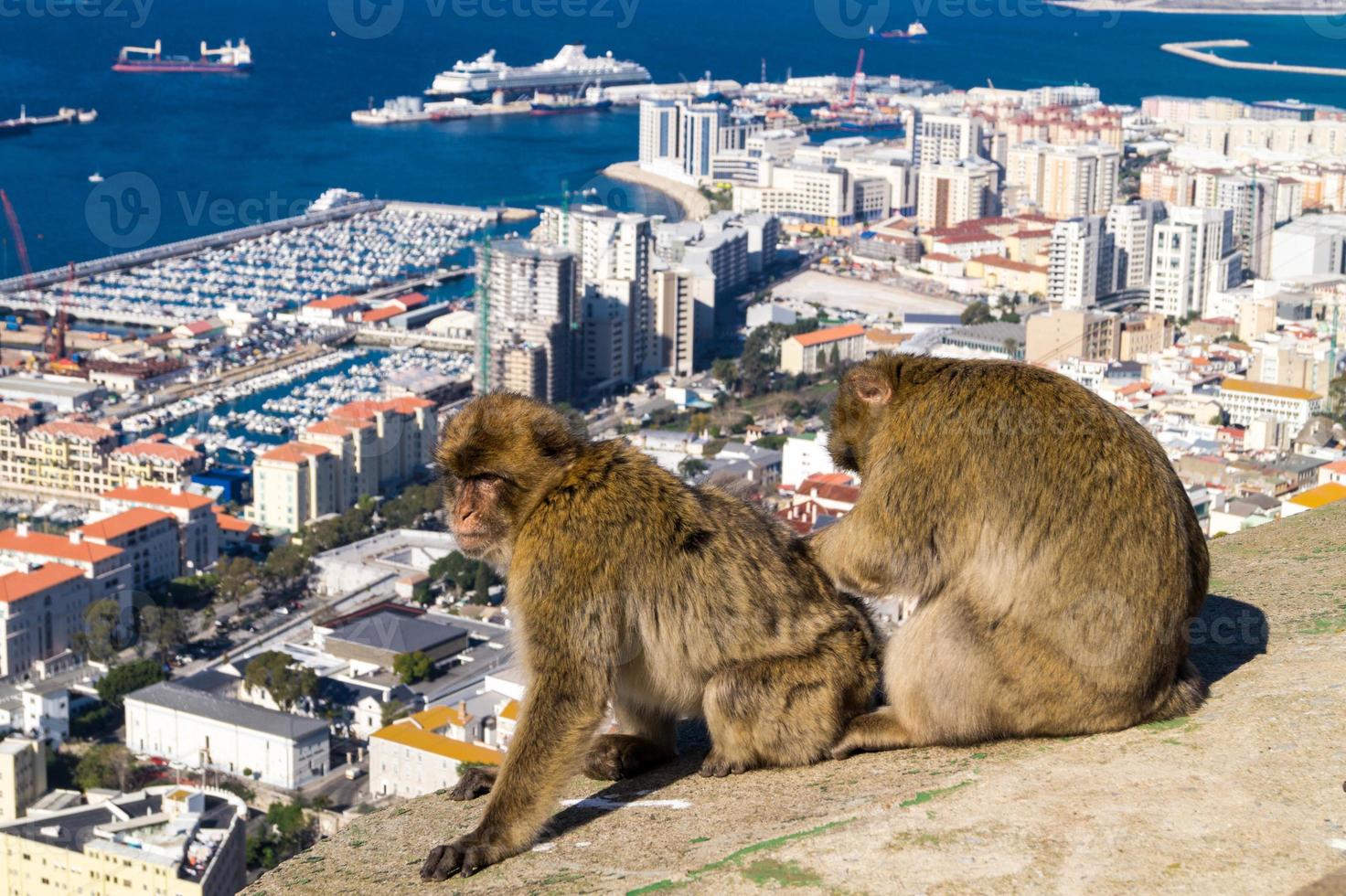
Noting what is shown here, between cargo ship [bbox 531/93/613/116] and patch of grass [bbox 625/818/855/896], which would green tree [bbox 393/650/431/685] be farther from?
cargo ship [bbox 531/93/613/116]

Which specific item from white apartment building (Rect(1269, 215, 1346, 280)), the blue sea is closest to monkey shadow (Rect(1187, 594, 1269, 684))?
white apartment building (Rect(1269, 215, 1346, 280))

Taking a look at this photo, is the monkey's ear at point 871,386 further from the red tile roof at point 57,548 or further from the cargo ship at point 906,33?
the cargo ship at point 906,33

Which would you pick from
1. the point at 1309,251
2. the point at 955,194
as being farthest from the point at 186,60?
the point at 1309,251

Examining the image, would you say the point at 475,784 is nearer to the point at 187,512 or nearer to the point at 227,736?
the point at 227,736

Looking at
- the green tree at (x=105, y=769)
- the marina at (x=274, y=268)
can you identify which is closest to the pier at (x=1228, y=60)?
the marina at (x=274, y=268)

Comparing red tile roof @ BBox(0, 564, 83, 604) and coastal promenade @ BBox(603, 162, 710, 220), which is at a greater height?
Result: coastal promenade @ BBox(603, 162, 710, 220)
